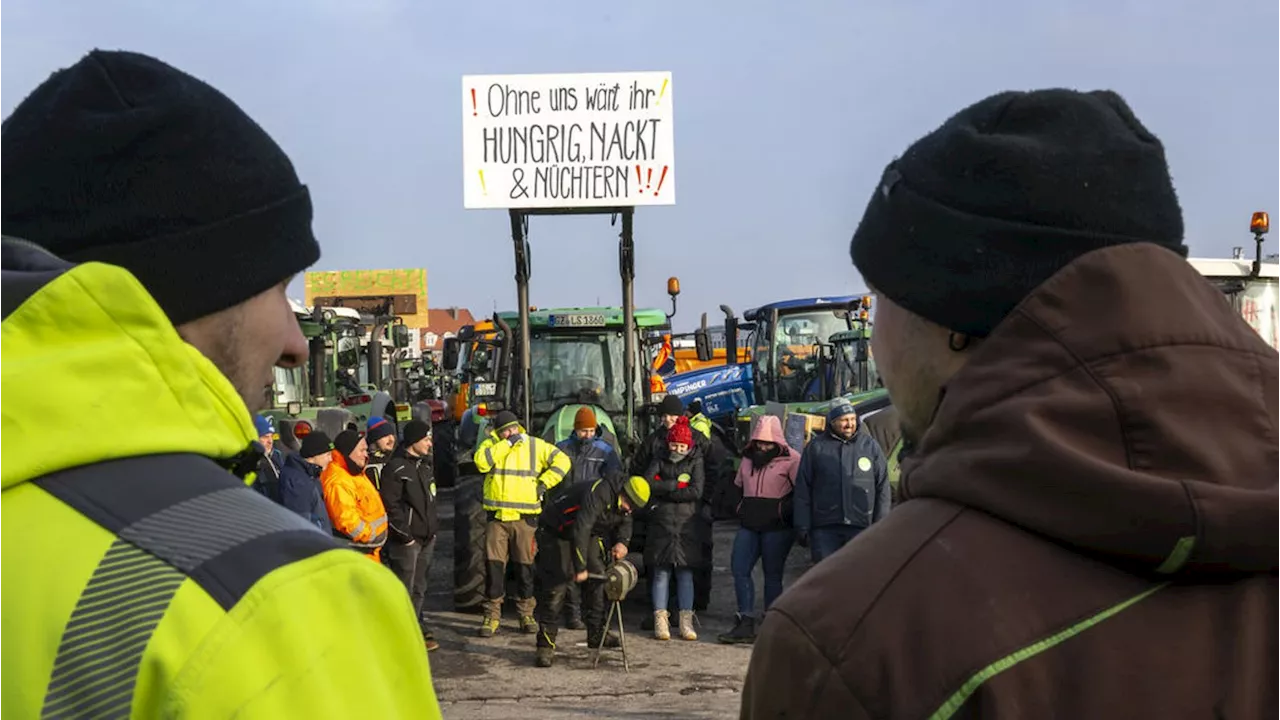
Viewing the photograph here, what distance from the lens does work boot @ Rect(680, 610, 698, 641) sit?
10.7 m

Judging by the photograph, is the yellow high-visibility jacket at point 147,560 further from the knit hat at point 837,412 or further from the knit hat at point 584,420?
the knit hat at point 584,420

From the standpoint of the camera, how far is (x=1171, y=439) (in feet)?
4.57

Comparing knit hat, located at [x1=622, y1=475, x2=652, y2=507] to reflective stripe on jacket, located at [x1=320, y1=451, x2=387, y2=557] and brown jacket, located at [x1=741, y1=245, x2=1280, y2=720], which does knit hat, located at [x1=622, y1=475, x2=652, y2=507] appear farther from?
brown jacket, located at [x1=741, y1=245, x2=1280, y2=720]

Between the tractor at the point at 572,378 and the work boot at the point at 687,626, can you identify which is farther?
the tractor at the point at 572,378

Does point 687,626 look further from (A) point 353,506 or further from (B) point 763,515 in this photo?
(A) point 353,506

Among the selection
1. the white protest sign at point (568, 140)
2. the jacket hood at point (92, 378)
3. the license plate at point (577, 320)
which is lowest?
the license plate at point (577, 320)

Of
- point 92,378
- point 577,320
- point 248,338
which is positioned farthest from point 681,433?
point 92,378

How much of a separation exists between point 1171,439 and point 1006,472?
180mm

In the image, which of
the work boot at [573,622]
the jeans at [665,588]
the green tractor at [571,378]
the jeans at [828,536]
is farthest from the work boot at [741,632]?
the green tractor at [571,378]

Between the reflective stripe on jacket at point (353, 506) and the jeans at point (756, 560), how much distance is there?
3013 millimetres

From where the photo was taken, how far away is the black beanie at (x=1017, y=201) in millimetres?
1579

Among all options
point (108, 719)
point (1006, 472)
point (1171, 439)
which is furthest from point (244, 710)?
point (1171, 439)

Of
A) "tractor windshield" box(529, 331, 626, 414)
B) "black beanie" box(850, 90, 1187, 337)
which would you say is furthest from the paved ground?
"black beanie" box(850, 90, 1187, 337)

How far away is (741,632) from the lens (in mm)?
10609
